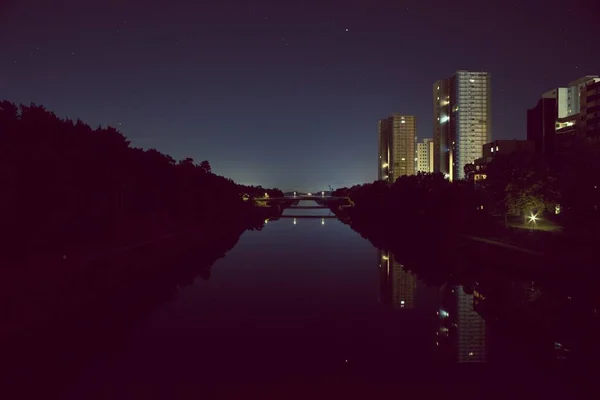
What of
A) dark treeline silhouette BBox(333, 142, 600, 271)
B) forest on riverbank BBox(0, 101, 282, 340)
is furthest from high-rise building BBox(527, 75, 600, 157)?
forest on riverbank BBox(0, 101, 282, 340)

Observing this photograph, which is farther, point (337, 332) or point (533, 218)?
point (533, 218)

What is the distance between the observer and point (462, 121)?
16450 centimetres

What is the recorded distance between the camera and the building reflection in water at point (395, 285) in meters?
25.7

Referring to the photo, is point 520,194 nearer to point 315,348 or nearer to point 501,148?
point 315,348

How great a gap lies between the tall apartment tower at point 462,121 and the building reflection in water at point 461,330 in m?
141

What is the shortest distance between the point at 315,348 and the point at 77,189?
22.0 meters

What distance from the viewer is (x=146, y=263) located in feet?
112

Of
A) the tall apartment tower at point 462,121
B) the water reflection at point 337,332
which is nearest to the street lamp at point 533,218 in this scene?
the water reflection at point 337,332

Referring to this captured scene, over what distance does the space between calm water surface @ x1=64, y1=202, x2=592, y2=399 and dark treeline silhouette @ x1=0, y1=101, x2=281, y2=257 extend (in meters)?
8.35

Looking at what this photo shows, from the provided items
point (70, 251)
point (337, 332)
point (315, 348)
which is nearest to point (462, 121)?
point (70, 251)

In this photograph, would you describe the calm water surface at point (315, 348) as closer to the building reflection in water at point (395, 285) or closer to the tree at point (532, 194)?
the building reflection in water at point (395, 285)

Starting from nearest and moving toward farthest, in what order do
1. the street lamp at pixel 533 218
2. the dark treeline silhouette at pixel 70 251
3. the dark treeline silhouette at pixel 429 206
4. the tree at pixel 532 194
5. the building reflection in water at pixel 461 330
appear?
the building reflection in water at pixel 461 330 < the dark treeline silhouette at pixel 70 251 < the tree at pixel 532 194 < the street lamp at pixel 533 218 < the dark treeline silhouette at pixel 429 206

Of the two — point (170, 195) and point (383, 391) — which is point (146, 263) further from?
point (170, 195)

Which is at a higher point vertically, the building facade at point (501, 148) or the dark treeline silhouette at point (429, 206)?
the building facade at point (501, 148)
